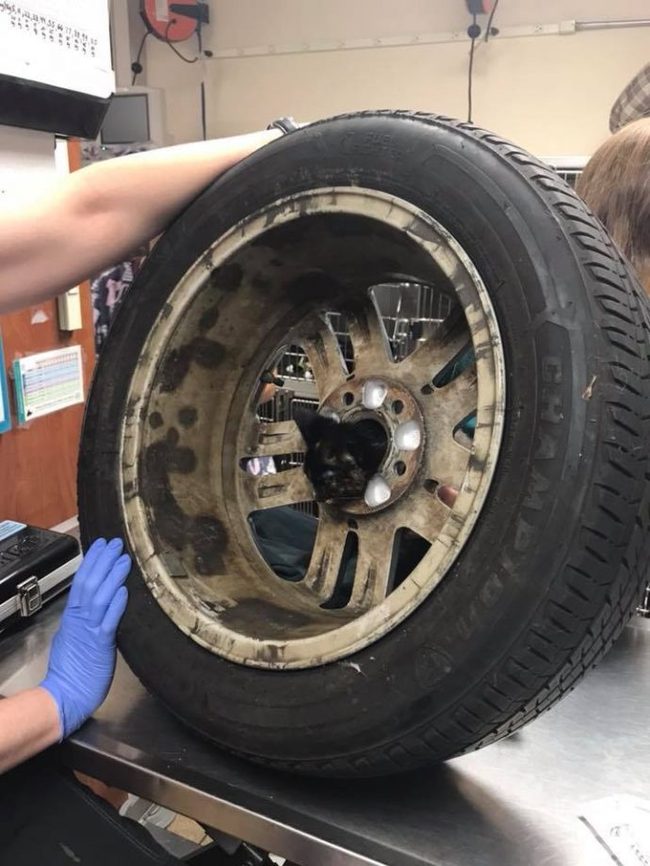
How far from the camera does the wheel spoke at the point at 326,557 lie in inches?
36.0

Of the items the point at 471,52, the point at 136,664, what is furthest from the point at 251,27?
the point at 136,664

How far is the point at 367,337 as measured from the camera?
97 cm

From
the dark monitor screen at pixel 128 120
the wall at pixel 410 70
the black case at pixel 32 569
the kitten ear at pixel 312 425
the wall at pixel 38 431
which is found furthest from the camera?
the dark monitor screen at pixel 128 120

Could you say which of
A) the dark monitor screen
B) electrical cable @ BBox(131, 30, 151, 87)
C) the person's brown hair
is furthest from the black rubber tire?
electrical cable @ BBox(131, 30, 151, 87)

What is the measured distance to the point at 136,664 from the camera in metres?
0.79

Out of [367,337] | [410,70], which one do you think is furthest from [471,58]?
[367,337]

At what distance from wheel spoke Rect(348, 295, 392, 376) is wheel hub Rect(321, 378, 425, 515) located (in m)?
0.05

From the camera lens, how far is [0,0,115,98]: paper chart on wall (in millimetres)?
1122

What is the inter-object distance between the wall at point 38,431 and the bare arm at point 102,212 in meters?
0.46

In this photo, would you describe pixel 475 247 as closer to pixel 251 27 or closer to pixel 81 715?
pixel 81 715

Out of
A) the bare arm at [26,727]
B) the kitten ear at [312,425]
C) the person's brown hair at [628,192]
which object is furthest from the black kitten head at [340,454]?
the person's brown hair at [628,192]

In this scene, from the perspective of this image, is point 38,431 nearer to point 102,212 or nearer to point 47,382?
point 47,382

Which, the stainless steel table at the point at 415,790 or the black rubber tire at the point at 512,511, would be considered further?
the stainless steel table at the point at 415,790

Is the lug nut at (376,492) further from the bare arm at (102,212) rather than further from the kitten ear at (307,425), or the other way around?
the bare arm at (102,212)
